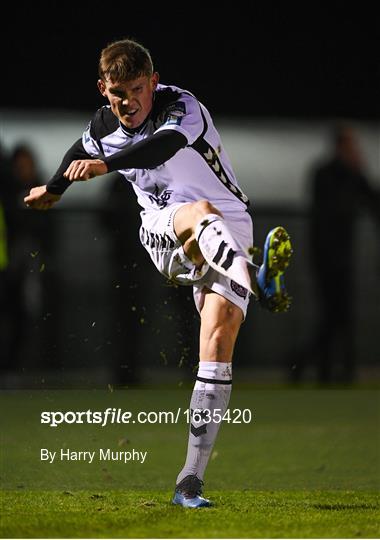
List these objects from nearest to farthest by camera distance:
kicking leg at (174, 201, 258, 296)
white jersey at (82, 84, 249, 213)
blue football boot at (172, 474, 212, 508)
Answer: kicking leg at (174, 201, 258, 296), blue football boot at (172, 474, 212, 508), white jersey at (82, 84, 249, 213)

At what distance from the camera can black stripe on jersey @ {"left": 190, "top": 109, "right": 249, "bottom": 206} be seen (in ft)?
18.9

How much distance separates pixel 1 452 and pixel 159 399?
2997 millimetres

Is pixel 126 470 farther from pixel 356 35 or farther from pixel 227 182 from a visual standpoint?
pixel 356 35

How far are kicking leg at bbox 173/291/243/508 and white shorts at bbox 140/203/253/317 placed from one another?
0.06 m

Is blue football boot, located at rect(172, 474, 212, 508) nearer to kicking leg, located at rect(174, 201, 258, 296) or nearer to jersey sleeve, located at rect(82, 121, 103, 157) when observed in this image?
kicking leg, located at rect(174, 201, 258, 296)

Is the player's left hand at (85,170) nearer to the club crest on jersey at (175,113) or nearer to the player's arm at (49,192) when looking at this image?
the club crest on jersey at (175,113)

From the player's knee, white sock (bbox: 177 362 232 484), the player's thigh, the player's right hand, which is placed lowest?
white sock (bbox: 177 362 232 484)

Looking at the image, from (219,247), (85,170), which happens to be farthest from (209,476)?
(85,170)

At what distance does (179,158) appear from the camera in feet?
19.0

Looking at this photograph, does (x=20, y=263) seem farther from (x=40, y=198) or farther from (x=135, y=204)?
(x=40, y=198)

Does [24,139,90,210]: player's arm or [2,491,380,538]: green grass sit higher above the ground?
[24,139,90,210]: player's arm

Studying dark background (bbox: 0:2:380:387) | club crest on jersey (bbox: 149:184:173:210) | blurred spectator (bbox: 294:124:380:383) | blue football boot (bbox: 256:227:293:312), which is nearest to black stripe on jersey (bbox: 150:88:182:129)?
club crest on jersey (bbox: 149:184:173:210)

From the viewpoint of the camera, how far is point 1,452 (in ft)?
23.1

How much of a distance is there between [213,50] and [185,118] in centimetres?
803
